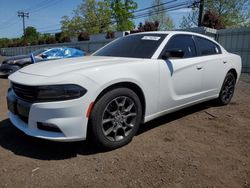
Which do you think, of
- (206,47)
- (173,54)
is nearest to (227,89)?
(206,47)

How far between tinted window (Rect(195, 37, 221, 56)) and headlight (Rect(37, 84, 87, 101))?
2631mm

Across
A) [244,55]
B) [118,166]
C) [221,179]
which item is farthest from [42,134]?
[244,55]

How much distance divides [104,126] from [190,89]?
1731 mm

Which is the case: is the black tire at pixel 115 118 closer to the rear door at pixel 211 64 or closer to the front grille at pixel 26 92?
the front grille at pixel 26 92

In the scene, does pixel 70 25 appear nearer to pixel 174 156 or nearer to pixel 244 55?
pixel 244 55

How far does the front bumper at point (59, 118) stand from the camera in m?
2.44

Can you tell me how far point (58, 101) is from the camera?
2445 mm

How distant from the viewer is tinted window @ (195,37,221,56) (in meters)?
4.16

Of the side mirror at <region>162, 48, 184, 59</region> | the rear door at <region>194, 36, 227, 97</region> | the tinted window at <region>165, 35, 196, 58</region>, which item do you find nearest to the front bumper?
the side mirror at <region>162, 48, 184, 59</region>

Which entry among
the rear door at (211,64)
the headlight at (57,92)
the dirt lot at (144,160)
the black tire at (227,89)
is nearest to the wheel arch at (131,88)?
the headlight at (57,92)

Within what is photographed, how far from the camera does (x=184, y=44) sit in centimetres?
388

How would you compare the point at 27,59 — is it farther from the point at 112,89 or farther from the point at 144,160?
the point at 144,160

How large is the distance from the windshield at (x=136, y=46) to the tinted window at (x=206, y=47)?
2.99 ft

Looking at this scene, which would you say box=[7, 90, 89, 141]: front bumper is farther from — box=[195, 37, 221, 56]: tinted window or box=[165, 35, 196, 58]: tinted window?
box=[195, 37, 221, 56]: tinted window
